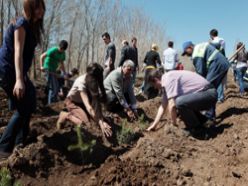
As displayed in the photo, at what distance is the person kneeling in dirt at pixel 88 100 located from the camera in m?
4.88

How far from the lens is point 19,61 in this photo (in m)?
3.87

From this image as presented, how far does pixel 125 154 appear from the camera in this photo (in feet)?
15.4

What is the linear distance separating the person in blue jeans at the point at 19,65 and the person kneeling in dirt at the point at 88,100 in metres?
0.94

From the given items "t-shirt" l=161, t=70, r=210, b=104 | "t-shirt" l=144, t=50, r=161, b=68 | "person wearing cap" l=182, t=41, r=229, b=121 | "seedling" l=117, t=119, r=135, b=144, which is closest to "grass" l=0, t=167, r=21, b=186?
"seedling" l=117, t=119, r=135, b=144

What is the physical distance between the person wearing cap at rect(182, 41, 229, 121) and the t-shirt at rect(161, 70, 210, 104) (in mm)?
1060

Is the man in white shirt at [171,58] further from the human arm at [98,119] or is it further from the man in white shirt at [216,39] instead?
the human arm at [98,119]

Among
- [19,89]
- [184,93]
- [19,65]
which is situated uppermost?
[19,65]

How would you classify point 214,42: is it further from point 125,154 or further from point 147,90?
point 125,154

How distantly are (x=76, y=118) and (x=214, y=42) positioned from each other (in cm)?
384

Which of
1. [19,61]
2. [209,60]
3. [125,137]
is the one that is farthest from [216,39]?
[19,61]

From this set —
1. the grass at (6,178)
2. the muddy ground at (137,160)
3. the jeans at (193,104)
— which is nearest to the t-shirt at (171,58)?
the jeans at (193,104)

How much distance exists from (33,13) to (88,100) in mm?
1521

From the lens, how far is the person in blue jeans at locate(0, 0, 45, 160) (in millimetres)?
3854

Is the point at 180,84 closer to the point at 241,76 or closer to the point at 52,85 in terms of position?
the point at 52,85
